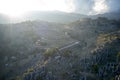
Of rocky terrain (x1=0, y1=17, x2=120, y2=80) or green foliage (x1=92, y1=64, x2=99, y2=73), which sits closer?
rocky terrain (x1=0, y1=17, x2=120, y2=80)

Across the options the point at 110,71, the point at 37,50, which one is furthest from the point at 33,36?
the point at 110,71

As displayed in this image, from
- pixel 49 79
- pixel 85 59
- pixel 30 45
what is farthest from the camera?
pixel 30 45

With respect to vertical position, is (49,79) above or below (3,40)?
below

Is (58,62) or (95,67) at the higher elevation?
(58,62)

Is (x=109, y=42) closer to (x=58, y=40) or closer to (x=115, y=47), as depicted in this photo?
(x=115, y=47)

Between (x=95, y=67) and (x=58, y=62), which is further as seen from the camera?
(x=58, y=62)

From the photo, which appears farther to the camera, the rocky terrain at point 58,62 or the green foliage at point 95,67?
the green foliage at point 95,67

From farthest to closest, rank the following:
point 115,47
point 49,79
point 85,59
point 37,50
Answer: point 37,50 < point 115,47 < point 85,59 < point 49,79

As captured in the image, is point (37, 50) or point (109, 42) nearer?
point (109, 42)

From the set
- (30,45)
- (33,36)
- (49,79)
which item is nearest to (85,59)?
(49,79)

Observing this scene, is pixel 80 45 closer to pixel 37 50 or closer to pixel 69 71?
pixel 37 50
